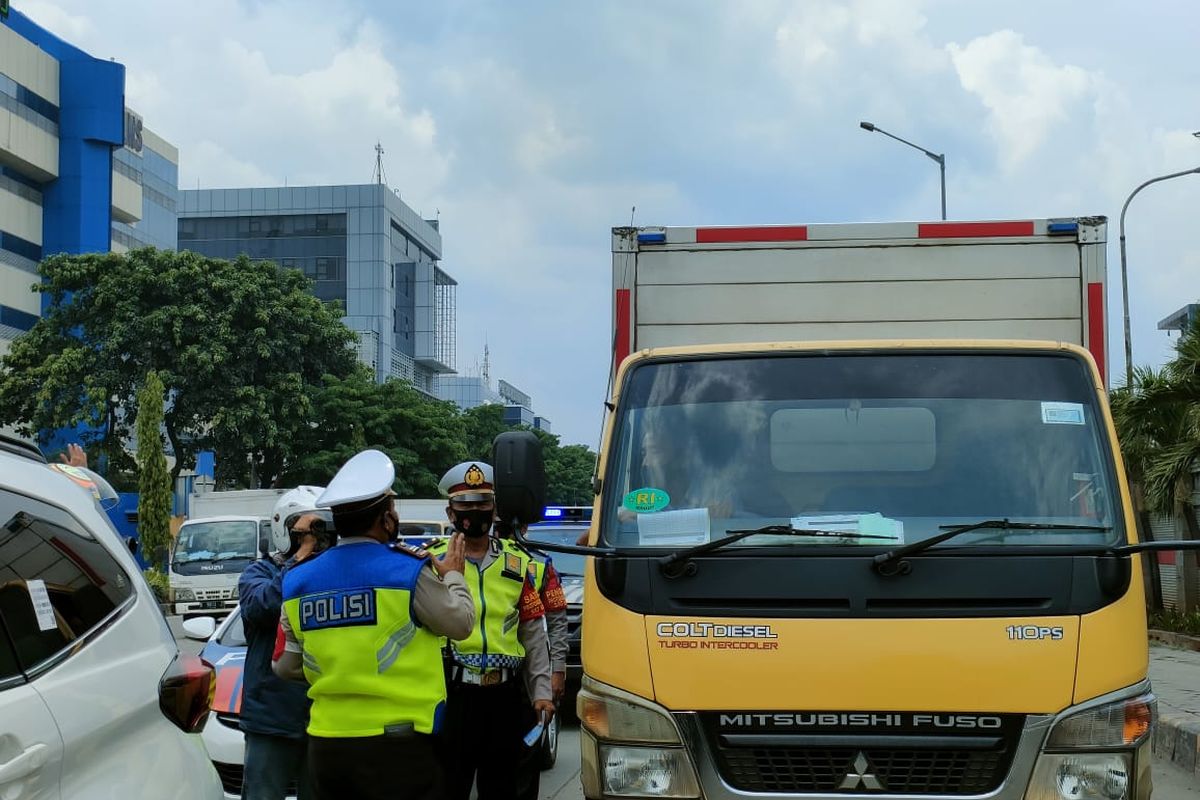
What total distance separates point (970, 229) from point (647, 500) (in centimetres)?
226

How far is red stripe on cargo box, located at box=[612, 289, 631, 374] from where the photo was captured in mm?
6008

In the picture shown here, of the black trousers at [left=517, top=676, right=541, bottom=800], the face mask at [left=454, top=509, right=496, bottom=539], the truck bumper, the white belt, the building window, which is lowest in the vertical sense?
the truck bumper

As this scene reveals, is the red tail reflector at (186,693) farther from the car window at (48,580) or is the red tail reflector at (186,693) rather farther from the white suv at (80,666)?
the car window at (48,580)

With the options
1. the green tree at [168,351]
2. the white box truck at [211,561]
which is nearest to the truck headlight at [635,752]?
the white box truck at [211,561]

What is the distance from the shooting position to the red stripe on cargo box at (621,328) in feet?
19.7

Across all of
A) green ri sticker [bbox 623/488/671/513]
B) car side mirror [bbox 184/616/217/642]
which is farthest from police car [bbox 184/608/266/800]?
green ri sticker [bbox 623/488/671/513]

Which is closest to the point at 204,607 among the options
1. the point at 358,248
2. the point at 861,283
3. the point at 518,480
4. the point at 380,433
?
the point at 861,283

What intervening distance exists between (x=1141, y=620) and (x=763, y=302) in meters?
2.30

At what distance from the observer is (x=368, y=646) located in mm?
4156

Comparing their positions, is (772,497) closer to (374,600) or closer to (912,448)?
(912,448)

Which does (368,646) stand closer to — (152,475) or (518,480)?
(518,480)

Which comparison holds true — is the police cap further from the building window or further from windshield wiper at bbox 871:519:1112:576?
the building window

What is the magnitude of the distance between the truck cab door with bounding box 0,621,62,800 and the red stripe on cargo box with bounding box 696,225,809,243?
13.1 ft

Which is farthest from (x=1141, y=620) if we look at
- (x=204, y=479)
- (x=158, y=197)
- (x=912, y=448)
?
(x=158, y=197)
